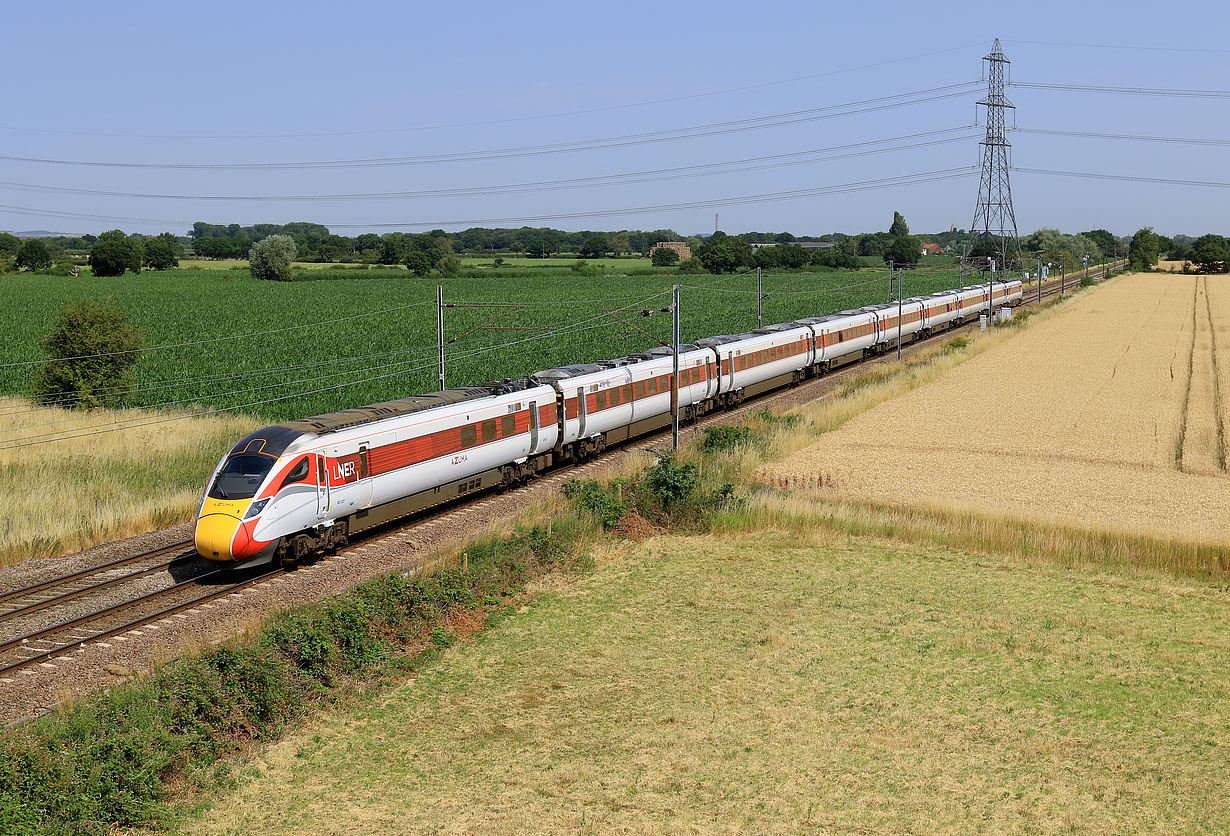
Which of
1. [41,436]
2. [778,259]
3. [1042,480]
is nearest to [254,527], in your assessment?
[41,436]

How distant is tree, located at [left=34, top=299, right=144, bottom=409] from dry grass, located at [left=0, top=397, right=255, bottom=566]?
1385 mm

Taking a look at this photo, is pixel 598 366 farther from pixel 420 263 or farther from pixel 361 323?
pixel 420 263

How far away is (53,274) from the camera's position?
14225cm

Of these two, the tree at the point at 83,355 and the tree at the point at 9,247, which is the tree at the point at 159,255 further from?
the tree at the point at 83,355

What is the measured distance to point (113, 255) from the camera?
141 m

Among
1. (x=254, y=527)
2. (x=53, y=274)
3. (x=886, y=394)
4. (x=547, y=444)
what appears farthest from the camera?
(x=53, y=274)

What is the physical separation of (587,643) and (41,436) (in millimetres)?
25196

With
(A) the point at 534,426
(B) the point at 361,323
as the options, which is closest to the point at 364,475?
(A) the point at 534,426

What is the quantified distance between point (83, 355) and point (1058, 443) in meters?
38.5

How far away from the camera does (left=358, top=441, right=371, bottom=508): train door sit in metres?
24.6

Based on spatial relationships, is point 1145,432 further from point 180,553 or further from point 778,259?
point 778,259

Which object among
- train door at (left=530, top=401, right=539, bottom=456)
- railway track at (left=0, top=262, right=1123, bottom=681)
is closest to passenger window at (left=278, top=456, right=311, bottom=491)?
railway track at (left=0, top=262, right=1123, bottom=681)

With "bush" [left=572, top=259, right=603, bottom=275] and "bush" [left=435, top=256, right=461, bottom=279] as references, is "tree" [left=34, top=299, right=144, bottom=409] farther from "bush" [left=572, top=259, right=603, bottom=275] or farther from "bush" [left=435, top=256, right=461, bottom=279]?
"bush" [left=572, top=259, right=603, bottom=275]

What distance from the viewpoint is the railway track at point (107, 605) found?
19.0m
